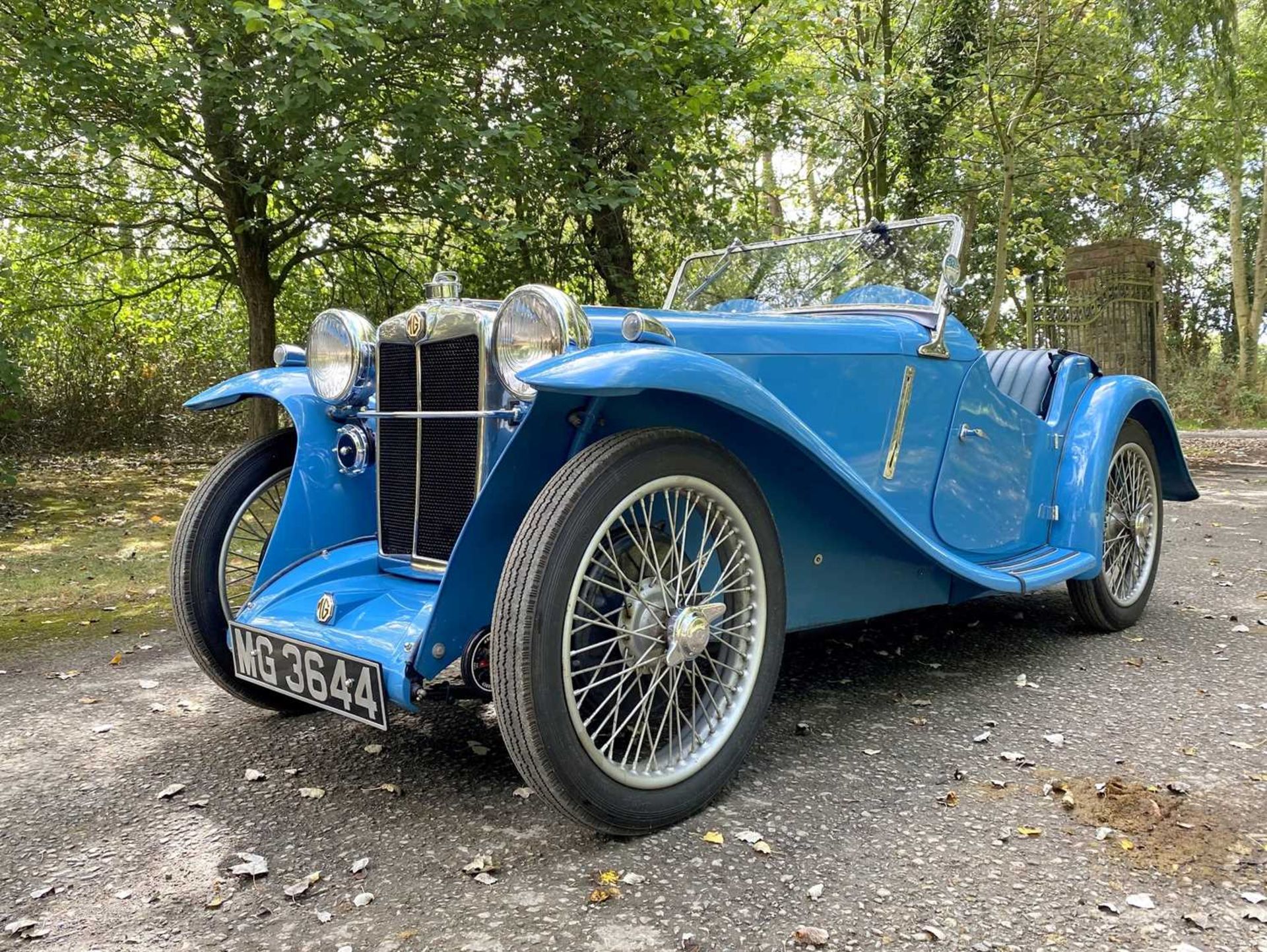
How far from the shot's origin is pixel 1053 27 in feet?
36.3

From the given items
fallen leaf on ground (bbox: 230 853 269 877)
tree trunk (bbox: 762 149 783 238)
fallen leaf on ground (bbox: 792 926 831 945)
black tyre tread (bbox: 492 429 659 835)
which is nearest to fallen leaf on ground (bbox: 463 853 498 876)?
black tyre tread (bbox: 492 429 659 835)

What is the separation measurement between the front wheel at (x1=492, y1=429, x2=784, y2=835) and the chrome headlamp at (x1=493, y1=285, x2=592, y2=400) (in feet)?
1.08

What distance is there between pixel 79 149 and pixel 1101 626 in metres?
8.94

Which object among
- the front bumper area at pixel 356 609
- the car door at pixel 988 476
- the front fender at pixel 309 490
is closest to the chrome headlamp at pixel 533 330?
the front bumper area at pixel 356 609

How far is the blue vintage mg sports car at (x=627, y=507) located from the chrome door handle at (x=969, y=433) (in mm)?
24

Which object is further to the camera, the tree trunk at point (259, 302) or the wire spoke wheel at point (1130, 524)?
the tree trunk at point (259, 302)

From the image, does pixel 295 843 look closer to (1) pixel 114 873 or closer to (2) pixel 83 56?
(1) pixel 114 873

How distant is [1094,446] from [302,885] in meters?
3.63

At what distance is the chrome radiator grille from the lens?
2.84 m

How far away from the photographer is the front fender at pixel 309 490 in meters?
3.14

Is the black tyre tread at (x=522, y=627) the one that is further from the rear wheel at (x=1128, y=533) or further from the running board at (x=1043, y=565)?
the rear wheel at (x=1128, y=533)

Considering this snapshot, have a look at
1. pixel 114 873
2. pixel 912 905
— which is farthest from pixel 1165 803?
pixel 114 873

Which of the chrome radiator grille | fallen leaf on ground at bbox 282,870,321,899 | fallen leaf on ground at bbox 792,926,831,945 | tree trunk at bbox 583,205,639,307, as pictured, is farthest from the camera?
tree trunk at bbox 583,205,639,307

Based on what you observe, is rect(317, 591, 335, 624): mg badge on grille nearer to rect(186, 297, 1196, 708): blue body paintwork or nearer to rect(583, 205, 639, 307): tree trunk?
rect(186, 297, 1196, 708): blue body paintwork
